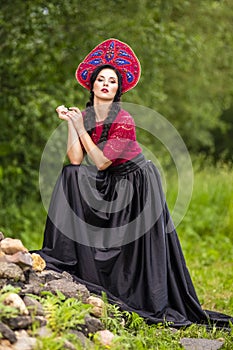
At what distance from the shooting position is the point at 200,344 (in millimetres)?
3658

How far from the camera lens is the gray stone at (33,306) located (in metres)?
3.20

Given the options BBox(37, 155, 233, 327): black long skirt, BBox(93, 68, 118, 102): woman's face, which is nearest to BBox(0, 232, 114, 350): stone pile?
BBox(37, 155, 233, 327): black long skirt

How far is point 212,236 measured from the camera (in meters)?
7.69

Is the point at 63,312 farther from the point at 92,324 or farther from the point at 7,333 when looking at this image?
the point at 7,333

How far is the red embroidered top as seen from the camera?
4.07 meters

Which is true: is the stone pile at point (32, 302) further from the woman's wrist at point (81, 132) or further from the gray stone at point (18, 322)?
the woman's wrist at point (81, 132)

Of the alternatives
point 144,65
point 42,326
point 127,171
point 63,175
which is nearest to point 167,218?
point 127,171

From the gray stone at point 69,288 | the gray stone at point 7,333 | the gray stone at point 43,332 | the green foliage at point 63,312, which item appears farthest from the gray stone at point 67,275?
the gray stone at point 7,333

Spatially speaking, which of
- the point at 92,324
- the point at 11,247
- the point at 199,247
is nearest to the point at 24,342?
the point at 92,324

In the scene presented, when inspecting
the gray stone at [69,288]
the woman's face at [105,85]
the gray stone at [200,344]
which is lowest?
the gray stone at [200,344]

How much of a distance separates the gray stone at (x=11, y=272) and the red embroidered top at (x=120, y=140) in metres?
0.95

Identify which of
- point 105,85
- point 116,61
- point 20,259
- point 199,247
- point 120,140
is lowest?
point 199,247

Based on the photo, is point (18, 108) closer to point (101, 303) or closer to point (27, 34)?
point (27, 34)

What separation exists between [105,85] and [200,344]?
5.73ft
